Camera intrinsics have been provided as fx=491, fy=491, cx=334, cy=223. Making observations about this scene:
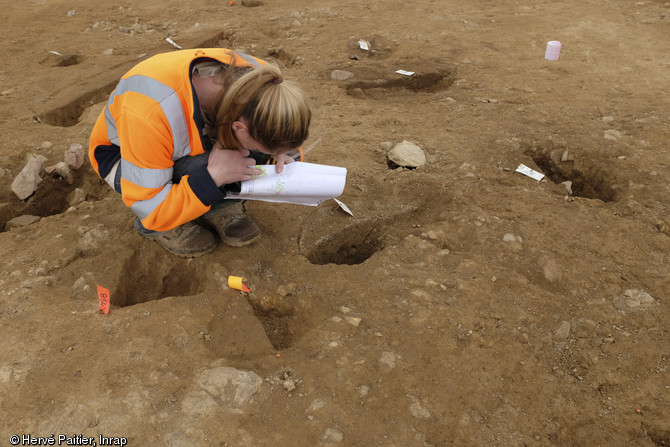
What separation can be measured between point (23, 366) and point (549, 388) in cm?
205

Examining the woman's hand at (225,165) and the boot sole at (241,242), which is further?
the boot sole at (241,242)

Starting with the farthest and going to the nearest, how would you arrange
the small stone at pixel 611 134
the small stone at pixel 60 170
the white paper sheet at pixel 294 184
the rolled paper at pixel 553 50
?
the rolled paper at pixel 553 50 → the small stone at pixel 611 134 → the small stone at pixel 60 170 → the white paper sheet at pixel 294 184

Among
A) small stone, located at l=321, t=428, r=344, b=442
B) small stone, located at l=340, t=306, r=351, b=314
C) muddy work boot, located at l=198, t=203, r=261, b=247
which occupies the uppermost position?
muddy work boot, located at l=198, t=203, r=261, b=247

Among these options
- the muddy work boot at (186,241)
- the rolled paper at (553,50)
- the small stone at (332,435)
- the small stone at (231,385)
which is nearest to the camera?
the small stone at (332,435)

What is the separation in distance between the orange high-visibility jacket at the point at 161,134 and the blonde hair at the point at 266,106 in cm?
17

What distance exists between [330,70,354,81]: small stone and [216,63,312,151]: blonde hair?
246 centimetres

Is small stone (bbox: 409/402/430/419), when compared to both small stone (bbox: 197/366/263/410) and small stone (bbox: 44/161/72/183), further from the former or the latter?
small stone (bbox: 44/161/72/183)

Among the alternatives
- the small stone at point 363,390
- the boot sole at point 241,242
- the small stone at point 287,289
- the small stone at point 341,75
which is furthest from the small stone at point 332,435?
the small stone at point 341,75

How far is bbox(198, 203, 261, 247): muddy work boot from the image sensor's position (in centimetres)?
256

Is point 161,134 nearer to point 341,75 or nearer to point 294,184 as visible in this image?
point 294,184

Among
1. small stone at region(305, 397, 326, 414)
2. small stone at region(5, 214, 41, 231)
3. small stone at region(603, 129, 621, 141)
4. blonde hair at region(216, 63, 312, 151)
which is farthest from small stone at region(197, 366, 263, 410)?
small stone at region(603, 129, 621, 141)

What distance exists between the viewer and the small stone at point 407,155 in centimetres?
321

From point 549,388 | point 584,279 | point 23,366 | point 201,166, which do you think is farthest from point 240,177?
point 584,279

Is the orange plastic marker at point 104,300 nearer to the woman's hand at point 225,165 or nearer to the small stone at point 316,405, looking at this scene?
the woman's hand at point 225,165
